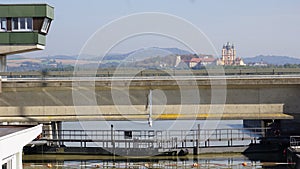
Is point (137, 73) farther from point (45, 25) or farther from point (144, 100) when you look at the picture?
point (45, 25)

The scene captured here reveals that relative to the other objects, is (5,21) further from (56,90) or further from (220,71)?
(220,71)

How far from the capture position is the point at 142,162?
29.7 meters

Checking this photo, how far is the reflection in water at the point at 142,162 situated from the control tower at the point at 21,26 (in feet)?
18.4

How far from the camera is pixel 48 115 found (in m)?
31.6

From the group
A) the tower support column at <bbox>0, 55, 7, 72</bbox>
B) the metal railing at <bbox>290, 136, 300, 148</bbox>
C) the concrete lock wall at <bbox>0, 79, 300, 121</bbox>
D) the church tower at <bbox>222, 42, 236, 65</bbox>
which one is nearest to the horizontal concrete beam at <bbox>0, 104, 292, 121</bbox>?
the concrete lock wall at <bbox>0, 79, 300, 121</bbox>

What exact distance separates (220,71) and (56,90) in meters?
9.29

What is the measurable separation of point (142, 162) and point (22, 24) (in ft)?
30.8

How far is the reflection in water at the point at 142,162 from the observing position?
93.9 feet

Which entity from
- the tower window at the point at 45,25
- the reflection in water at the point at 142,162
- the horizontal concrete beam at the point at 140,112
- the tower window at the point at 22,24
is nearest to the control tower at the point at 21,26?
the tower window at the point at 22,24

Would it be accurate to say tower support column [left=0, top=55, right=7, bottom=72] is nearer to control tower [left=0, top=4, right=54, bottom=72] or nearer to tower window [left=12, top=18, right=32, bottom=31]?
control tower [left=0, top=4, right=54, bottom=72]

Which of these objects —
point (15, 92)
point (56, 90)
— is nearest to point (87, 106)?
point (56, 90)

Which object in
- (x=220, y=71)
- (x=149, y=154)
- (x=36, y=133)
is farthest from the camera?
(x=220, y=71)

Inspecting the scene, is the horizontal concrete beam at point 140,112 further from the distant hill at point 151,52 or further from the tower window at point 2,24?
the tower window at point 2,24

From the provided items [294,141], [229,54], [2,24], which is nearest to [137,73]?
[2,24]
